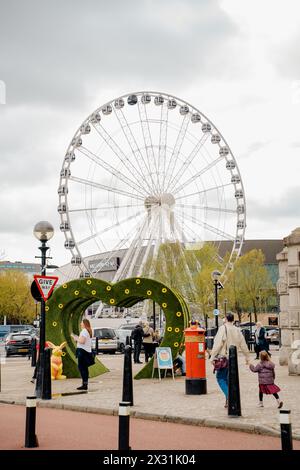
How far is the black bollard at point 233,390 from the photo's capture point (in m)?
11.5

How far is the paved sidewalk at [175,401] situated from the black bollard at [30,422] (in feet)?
10.2

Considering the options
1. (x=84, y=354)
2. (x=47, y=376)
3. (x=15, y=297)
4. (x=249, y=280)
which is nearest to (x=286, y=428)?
(x=47, y=376)

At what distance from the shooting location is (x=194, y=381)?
15305 mm

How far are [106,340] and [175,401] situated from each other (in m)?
23.4

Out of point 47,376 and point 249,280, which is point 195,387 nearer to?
point 47,376

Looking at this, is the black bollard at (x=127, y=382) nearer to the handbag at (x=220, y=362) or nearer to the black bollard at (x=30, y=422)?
the handbag at (x=220, y=362)

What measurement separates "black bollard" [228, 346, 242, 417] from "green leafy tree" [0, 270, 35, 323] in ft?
265

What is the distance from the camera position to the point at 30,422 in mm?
9039

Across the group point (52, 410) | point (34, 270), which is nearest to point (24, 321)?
point (34, 270)

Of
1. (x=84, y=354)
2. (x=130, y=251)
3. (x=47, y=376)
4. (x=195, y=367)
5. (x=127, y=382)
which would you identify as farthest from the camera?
(x=130, y=251)

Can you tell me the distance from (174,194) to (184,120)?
5.81 meters

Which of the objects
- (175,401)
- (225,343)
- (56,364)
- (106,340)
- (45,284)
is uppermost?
(45,284)

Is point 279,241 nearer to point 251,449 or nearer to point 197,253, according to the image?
point 197,253

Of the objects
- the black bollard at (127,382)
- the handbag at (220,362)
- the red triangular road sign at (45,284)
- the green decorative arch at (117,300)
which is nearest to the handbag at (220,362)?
the handbag at (220,362)
